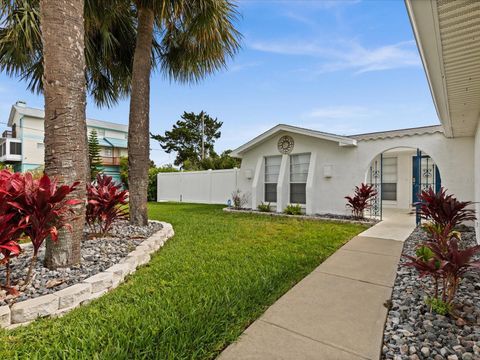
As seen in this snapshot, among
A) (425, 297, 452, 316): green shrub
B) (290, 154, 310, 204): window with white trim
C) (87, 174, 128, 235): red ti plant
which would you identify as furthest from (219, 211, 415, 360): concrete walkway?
(290, 154, 310, 204): window with white trim

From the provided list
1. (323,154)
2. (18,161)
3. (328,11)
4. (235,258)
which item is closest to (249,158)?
(323,154)

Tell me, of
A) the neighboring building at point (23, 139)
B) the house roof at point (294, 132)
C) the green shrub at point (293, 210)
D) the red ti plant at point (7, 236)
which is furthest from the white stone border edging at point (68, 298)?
the neighboring building at point (23, 139)

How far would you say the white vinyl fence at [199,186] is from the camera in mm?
15398

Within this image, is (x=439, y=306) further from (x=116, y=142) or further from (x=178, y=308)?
(x=116, y=142)

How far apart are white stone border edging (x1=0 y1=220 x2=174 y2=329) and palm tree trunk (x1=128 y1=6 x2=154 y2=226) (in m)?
2.36

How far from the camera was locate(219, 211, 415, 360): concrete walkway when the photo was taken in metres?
2.22

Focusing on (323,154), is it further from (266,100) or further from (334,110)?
(266,100)

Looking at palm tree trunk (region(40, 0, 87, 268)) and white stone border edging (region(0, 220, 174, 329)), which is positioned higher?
palm tree trunk (region(40, 0, 87, 268))

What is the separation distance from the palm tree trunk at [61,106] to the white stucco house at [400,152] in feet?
13.5

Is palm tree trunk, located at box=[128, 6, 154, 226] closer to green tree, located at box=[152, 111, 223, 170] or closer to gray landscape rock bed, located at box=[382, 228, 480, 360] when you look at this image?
gray landscape rock bed, located at box=[382, 228, 480, 360]

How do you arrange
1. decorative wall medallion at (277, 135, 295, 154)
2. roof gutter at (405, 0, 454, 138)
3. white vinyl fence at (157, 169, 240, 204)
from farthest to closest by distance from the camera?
white vinyl fence at (157, 169, 240, 204) → decorative wall medallion at (277, 135, 295, 154) → roof gutter at (405, 0, 454, 138)

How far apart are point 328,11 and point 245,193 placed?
8248mm

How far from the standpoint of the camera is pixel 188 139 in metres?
35.5

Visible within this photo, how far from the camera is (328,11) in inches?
257
